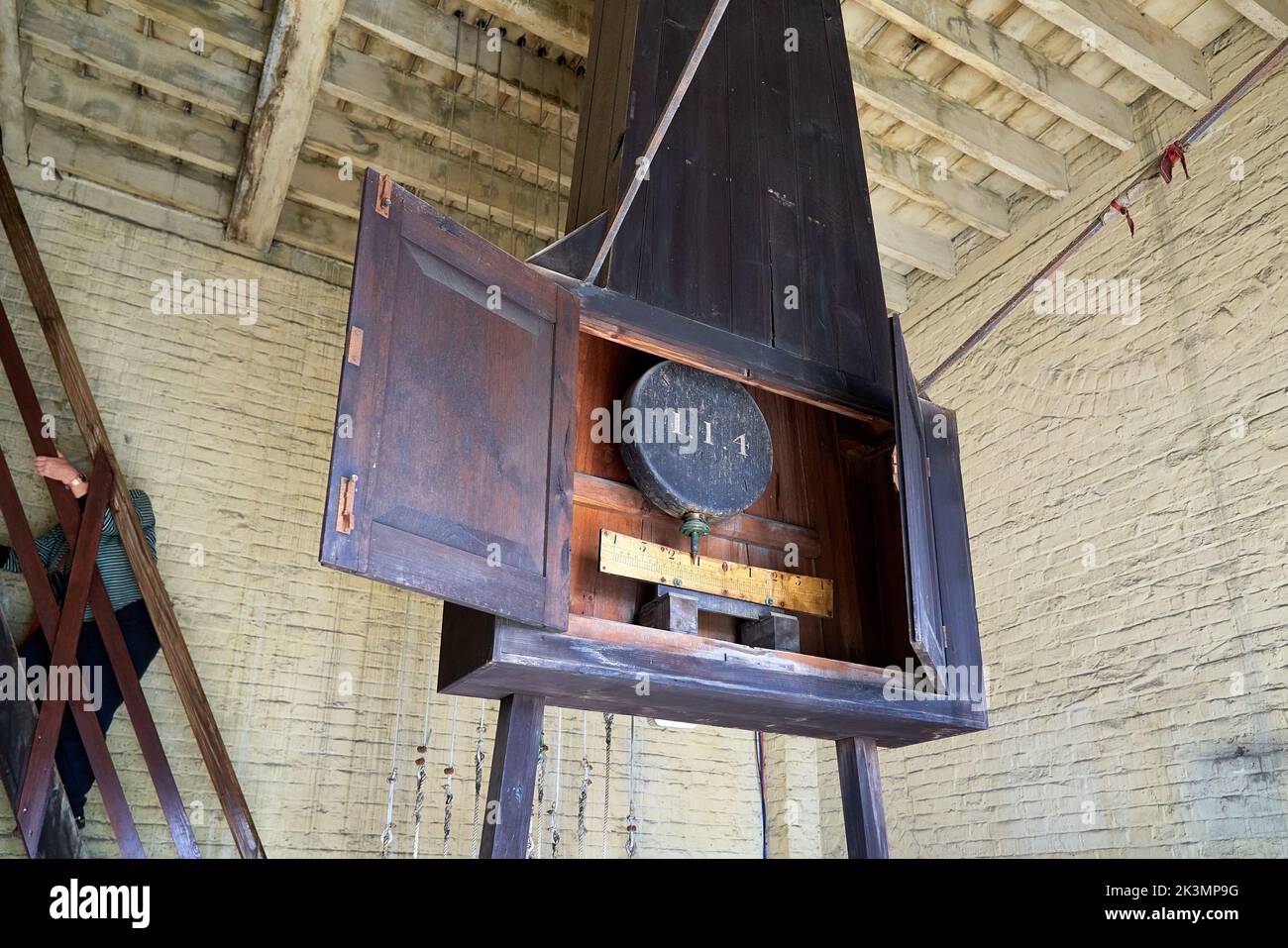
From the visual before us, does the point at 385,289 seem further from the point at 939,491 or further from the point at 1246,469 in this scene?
the point at 1246,469

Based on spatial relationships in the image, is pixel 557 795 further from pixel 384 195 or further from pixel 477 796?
pixel 384 195

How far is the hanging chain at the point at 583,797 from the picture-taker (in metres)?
5.05

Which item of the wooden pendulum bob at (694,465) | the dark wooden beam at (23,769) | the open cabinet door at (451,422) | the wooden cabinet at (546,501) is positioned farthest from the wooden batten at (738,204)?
the dark wooden beam at (23,769)

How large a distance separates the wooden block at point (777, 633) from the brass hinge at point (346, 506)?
1.36 metres

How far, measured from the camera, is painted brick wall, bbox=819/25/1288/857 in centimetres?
390

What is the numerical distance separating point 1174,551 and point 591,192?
280 cm

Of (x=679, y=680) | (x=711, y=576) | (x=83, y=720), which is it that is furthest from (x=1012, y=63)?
(x=83, y=720)

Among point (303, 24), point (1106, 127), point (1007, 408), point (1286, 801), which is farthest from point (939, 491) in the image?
point (303, 24)

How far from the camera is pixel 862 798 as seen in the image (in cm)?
322

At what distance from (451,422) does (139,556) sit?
236 cm

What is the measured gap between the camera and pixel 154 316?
5.17m

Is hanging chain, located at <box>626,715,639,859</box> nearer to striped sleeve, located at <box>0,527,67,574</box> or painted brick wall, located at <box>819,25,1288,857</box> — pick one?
painted brick wall, located at <box>819,25,1288,857</box>

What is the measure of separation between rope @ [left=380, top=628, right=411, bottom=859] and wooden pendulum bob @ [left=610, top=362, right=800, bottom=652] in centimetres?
241

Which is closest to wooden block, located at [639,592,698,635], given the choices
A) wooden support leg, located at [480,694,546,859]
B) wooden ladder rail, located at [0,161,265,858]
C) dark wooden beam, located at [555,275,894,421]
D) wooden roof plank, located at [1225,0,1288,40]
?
wooden support leg, located at [480,694,546,859]
